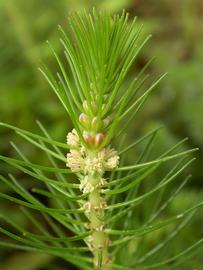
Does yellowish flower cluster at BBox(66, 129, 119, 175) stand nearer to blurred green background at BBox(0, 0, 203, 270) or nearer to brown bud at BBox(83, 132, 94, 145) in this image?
brown bud at BBox(83, 132, 94, 145)

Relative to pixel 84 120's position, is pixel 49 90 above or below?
above

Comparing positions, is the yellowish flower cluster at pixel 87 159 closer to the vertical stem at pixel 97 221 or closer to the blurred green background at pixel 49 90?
the vertical stem at pixel 97 221

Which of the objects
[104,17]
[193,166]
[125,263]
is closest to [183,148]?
[193,166]

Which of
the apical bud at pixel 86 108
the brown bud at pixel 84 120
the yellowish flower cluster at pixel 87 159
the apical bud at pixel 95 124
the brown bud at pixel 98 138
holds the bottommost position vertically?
the yellowish flower cluster at pixel 87 159

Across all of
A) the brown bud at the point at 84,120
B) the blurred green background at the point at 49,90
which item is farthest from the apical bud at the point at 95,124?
the blurred green background at the point at 49,90

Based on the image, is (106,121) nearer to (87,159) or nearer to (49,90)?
(87,159)

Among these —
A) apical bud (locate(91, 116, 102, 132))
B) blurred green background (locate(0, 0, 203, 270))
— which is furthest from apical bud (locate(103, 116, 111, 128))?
blurred green background (locate(0, 0, 203, 270))

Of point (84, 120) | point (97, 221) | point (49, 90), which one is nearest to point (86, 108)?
point (84, 120)

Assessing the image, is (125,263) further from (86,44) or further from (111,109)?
(86,44)
